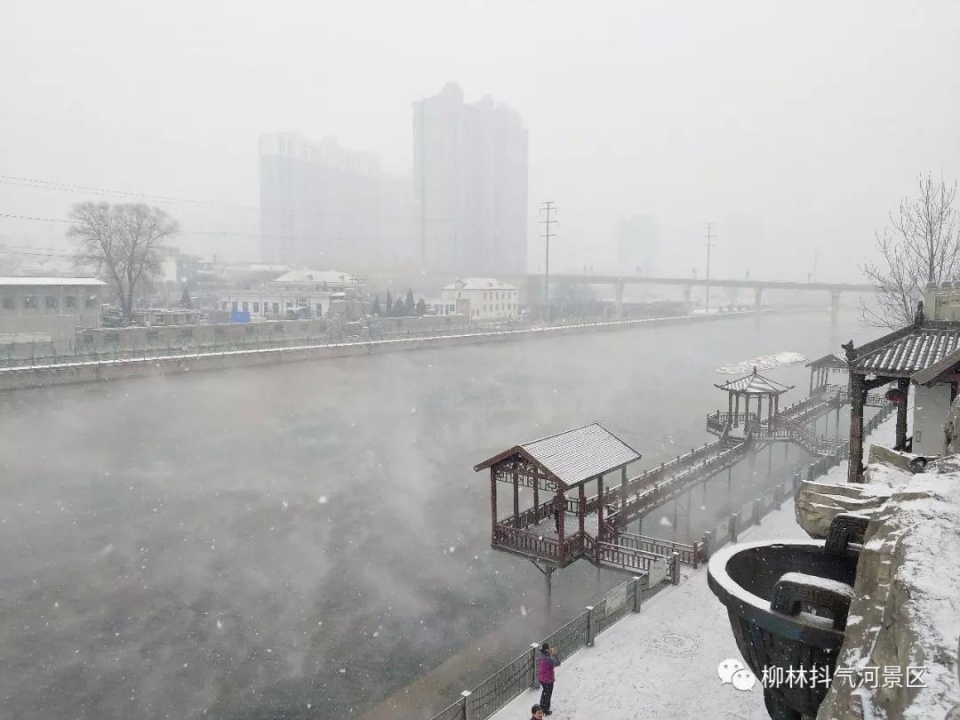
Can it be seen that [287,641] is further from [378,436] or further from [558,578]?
[378,436]

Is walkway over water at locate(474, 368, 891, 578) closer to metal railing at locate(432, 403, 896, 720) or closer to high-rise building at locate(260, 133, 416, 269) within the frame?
metal railing at locate(432, 403, 896, 720)

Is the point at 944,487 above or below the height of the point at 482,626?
above

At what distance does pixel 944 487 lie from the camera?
16.4 ft

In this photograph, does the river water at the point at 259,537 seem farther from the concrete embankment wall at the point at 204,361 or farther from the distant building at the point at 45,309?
the distant building at the point at 45,309

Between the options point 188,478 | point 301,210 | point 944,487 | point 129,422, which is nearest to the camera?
point 944,487

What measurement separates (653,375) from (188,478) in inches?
1722

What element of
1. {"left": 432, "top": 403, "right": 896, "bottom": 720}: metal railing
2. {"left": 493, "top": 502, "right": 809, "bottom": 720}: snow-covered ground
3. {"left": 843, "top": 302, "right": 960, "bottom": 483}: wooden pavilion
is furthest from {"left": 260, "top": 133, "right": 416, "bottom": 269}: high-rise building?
{"left": 493, "top": 502, "right": 809, "bottom": 720}: snow-covered ground

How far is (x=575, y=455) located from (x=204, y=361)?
28.3m

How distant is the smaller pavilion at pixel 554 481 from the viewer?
1565 cm

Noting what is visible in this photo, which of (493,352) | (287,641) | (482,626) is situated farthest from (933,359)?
(493,352)

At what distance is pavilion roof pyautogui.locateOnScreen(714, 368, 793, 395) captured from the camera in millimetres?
27672

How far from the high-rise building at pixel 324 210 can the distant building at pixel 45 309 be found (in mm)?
79584

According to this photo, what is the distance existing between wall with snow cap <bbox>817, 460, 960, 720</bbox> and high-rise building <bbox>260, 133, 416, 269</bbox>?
121m

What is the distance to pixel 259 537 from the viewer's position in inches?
938
